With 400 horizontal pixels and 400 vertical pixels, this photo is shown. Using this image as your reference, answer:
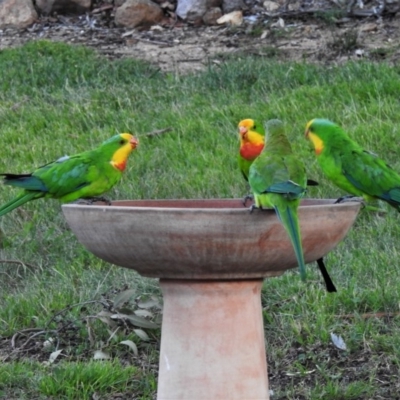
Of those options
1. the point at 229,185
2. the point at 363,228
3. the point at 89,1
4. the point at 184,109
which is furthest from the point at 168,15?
the point at 363,228

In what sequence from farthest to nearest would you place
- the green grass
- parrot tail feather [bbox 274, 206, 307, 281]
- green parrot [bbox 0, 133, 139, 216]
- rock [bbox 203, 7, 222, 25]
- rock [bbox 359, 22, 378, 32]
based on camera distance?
rock [bbox 203, 7, 222, 25]
rock [bbox 359, 22, 378, 32]
green parrot [bbox 0, 133, 139, 216]
the green grass
parrot tail feather [bbox 274, 206, 307, 281]

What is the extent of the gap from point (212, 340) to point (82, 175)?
1.51 m

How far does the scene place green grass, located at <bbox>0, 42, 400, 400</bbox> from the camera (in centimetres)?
466

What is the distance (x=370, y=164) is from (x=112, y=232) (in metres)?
1.68

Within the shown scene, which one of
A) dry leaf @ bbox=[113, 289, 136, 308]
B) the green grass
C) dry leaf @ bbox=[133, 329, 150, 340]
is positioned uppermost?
dry leaf @ bbox=[113, 289, 136, 308]

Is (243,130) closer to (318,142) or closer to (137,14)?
(318,142)

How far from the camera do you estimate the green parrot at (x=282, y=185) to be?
11.0 ft

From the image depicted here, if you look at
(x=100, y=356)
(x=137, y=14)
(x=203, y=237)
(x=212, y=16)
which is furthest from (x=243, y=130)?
(x=137, y=14)

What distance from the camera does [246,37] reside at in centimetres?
998

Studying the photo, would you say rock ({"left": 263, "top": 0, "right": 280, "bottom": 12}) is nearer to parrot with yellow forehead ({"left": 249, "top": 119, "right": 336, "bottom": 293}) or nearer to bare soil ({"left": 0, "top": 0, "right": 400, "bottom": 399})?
bare soil ({"left": 0, "top": 0, "right": 400, "bottom": 399})

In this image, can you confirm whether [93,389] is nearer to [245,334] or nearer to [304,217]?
[245,334]

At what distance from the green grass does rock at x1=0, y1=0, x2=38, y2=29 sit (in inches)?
40.3

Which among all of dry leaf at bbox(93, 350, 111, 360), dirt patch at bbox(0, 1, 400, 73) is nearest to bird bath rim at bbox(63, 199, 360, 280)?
dry leaf at bbox(93, 350, 111, 360)

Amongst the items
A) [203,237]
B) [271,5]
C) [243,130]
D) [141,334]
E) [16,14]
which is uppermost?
[203,237]
